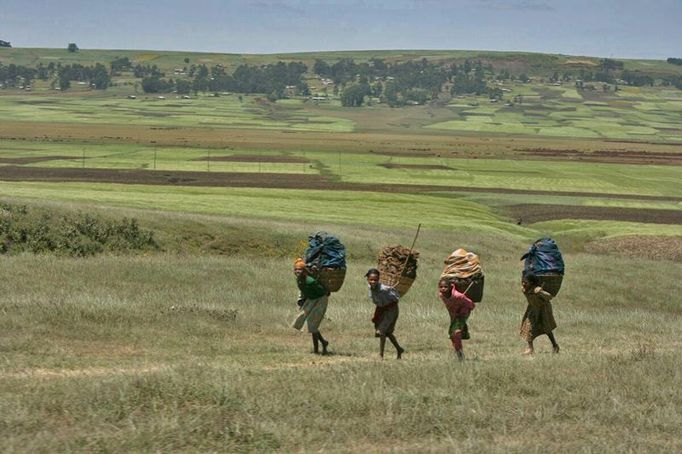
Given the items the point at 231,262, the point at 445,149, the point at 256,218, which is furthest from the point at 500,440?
the point at 445,149

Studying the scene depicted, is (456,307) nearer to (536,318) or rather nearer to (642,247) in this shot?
(536,318)

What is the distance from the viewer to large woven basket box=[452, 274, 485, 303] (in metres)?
14.8

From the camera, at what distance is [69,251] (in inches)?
1228

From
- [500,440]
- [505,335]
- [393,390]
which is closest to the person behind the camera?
[500,440]

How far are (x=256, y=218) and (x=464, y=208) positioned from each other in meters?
21.3

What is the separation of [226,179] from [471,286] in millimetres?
62145

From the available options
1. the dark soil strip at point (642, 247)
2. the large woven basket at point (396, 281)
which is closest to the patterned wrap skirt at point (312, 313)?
the large woven basket at point (396, 281)

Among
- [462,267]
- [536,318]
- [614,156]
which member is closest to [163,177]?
[536,318]

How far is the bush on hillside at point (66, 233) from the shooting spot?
101 feet

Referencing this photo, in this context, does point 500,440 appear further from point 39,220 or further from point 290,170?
point 290,170

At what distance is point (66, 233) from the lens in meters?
32.0

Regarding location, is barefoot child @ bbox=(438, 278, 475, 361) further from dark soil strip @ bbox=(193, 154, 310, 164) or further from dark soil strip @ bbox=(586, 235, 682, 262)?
dark soil strip @ bbox=(193, 154, 310, 164)

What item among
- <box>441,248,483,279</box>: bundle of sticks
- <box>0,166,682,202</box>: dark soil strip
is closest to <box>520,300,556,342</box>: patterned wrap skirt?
<box>441,248,483,279</box>: bundle of sticks

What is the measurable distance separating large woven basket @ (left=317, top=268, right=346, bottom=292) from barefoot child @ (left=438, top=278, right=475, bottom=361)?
2.24 m
